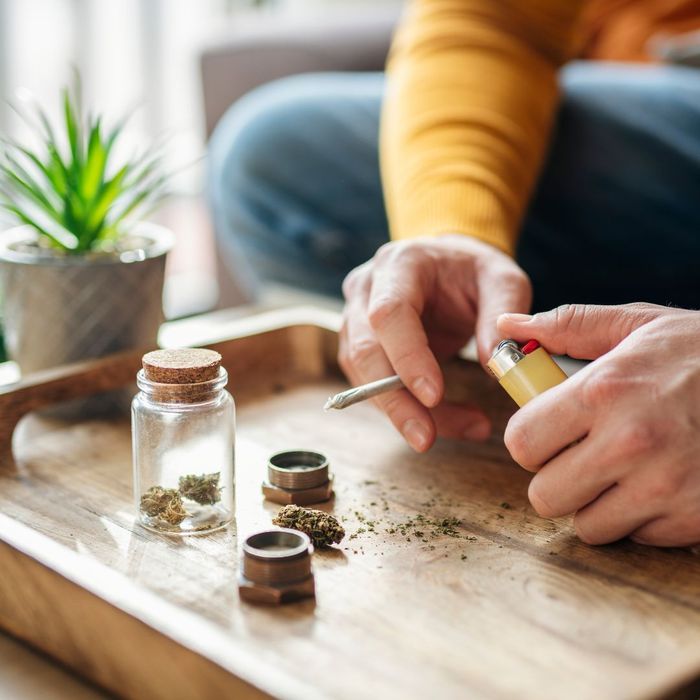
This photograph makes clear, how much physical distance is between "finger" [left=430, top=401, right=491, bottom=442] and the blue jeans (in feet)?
1.10

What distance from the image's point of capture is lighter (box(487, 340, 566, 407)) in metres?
0.64

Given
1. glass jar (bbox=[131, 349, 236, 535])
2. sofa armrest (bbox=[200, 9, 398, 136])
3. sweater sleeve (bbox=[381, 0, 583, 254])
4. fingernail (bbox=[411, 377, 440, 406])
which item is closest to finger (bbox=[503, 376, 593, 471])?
fingernail (bbox=[411, 377, 440, 406])

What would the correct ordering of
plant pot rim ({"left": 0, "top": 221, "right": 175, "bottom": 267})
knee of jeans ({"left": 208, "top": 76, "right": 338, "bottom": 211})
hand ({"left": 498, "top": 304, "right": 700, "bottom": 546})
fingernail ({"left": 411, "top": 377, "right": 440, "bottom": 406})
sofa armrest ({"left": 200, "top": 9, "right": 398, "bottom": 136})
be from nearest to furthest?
hand ({"left": 498, "top": 304, "right": 700, "bottom": 546}), fingernail ({"left": 411, "top": 377, "right": 440, "bottom": 406}), plant pot rim ({"left": 0, "top": 221, "right": 175, "bottom": 267}), knee of jeans ({"left": 208, "top": 76, "right": 338, "bottom": 211}), sofa armrest ({"left": 200, "top": 9, "right": 398, "bottom": 136})

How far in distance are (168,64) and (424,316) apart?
2.84 meters

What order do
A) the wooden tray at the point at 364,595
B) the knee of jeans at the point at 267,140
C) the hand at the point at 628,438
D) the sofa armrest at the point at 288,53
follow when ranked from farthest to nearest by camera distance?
the sofa armrest at the point at 288,53 → the knee of jeans at the point at 267,140 → the hand at the point at 628,438 → the wooden tray at the point at 364,595

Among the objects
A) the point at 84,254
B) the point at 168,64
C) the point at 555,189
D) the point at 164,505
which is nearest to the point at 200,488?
the point at 164,505

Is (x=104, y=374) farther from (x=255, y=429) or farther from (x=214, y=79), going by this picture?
(x=214, y=79)

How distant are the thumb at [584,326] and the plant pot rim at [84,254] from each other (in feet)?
1.38

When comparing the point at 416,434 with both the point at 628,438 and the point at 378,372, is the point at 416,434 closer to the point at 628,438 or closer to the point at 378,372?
the point at 378,372

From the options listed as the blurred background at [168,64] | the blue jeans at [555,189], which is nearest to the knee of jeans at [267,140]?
the blue jeans at [555,189]

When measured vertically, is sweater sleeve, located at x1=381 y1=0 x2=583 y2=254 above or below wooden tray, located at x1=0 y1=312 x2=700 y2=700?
above

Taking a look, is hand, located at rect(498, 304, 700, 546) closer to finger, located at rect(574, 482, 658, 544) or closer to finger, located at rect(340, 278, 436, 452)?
finger, located at rect(574, 482, 658, 544)

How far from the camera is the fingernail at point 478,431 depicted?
32.1 inches

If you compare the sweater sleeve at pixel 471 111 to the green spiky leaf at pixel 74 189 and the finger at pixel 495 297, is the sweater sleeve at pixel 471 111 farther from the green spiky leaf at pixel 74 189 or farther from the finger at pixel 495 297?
the green spiky leaf at pixel 74 189
